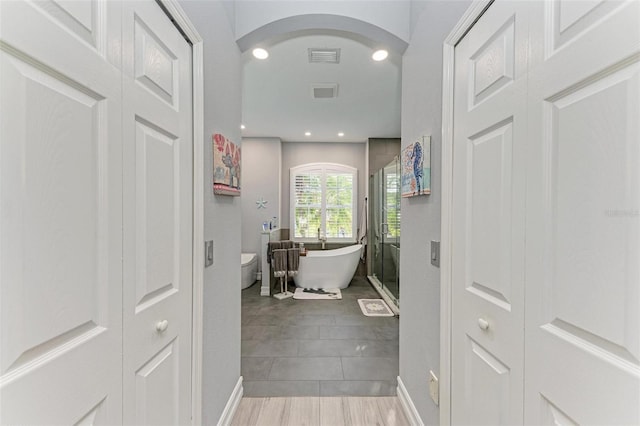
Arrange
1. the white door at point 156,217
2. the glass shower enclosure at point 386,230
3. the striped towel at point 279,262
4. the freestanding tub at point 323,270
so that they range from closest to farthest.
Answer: the white door at point 156,217 < the glass shower enclosure at point 386,230 < the striped towel at point 279,262 < the freestanding tub at point 323,270

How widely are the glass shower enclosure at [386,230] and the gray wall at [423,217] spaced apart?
2.04 meters

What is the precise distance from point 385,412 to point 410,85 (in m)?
2.08

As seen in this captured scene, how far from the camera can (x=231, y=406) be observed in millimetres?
1638

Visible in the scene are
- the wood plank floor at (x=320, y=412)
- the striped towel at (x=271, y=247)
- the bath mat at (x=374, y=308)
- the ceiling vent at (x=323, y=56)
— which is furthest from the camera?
the striped towel at (x=271, y=247)

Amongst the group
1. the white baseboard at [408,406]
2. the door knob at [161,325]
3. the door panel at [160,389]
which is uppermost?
the door knob at [161,325]

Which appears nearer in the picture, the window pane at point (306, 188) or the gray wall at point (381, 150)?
the gray wall at point (381, 150)

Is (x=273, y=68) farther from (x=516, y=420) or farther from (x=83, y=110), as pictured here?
(x=516, y=420)

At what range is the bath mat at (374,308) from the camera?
3.37 m

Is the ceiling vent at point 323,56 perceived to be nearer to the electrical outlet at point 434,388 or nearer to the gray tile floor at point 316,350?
the electrical outlet at point 434,388

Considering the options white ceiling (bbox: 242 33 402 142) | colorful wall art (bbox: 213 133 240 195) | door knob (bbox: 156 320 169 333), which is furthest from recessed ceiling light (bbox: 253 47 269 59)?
door knob (bbox: 156 320 169 333)

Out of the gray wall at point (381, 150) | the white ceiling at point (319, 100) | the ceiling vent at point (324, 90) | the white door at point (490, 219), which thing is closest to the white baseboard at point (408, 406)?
the white door at point (490, 219)

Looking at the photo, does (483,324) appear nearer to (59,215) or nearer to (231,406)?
(59,215)

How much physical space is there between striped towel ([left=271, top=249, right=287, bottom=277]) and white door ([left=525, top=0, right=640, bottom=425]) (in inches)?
138

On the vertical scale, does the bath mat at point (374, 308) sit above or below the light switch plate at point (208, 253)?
below
